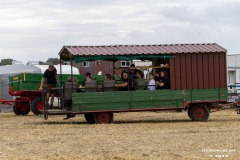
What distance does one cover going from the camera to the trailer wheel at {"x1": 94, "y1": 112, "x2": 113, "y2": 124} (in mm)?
19781

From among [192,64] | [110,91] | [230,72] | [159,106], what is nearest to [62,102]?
[110,91]

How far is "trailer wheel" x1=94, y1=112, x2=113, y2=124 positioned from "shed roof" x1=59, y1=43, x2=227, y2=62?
1.83 meters

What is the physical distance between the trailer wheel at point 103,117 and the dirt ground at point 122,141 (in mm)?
879

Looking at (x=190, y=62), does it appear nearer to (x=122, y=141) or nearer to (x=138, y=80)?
(x=138, y=80)

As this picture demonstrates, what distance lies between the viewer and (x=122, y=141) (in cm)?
1416

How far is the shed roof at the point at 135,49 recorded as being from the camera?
19.8 meters

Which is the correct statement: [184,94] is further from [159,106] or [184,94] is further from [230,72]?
[230,72]

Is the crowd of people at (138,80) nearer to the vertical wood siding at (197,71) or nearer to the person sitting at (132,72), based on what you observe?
the person sitting at (132,72)

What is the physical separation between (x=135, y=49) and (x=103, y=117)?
93.4 inches

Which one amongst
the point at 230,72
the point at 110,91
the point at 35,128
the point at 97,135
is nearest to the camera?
the point at 97,135

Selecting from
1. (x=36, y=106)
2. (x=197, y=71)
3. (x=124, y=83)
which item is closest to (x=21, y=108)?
(x=36, y=106)

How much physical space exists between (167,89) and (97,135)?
16.1 feet

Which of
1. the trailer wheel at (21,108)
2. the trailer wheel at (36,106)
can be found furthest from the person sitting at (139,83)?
the trailer wheel at (21,108)

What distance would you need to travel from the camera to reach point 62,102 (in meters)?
19.9
